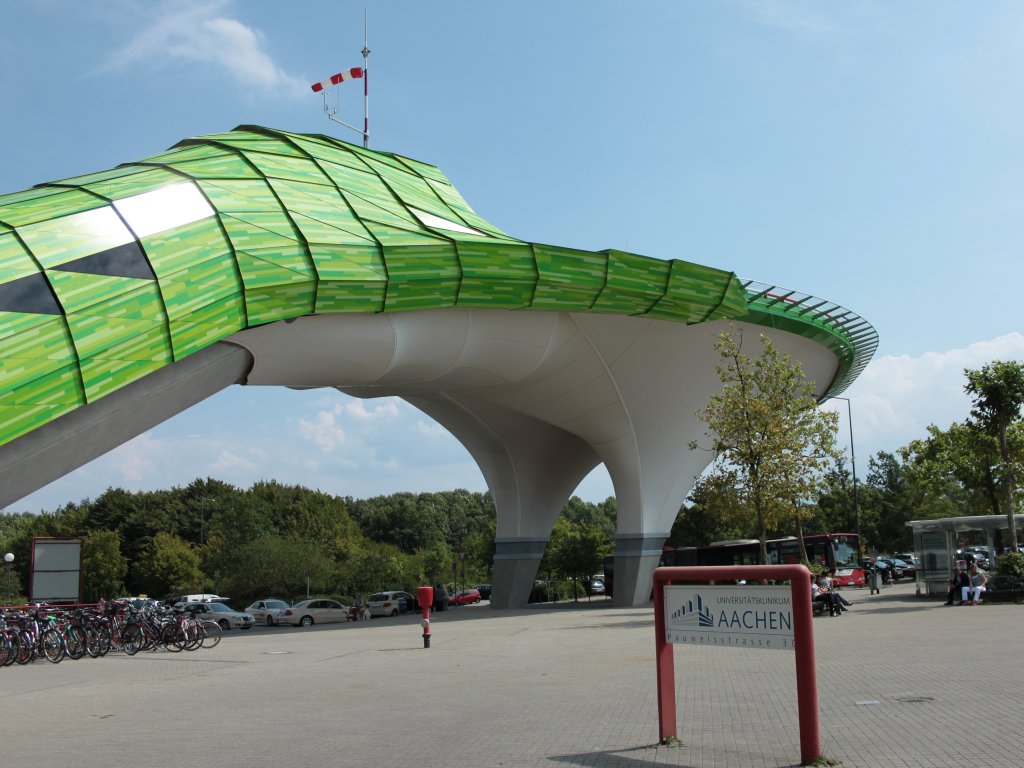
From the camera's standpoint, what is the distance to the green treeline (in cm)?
5416

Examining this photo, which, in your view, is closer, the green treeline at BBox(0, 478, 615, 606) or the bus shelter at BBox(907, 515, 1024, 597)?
the bus shelter at BBox(907, 515, 1024, 597)

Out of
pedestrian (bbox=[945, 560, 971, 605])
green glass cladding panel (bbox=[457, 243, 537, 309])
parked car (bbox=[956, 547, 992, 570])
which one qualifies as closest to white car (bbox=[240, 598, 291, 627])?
green glass cladding panel (bbox=[457, 243, 537, 309])

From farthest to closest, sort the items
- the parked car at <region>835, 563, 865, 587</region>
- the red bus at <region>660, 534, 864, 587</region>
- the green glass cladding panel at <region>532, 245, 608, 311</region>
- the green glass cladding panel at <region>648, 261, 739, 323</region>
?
1. the parked car at <region>835, 563, 865, 587</region>
2. the red bus at <region>660, 534, 864, 587</region>
3. the green glass cladding panel at <region>648, 261, 739, 323</region>
4. the green glass cladding panel at <region>532, 245, 608, 311</region>

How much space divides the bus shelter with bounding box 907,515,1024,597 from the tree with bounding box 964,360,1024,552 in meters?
0.86

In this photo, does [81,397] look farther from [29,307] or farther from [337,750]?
[337,750]

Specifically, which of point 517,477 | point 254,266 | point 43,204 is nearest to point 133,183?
point 43,204

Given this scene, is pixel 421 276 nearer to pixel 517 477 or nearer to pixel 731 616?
pixel 731 616

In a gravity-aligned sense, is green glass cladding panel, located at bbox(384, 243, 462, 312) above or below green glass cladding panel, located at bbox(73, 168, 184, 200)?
below

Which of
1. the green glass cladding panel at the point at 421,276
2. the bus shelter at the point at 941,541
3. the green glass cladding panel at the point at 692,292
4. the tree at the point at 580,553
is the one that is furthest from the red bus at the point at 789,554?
the green glass cladding panel at the point at 421,276

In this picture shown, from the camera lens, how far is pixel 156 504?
8188 centimetres

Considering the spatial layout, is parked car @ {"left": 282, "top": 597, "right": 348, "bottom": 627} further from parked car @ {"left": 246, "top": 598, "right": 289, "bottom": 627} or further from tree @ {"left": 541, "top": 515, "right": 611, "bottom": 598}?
tree @ {"left": 541, "top": 515, "right": 611, "bottom": 598}

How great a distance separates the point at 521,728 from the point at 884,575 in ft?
162

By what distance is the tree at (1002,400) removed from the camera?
27531 mm

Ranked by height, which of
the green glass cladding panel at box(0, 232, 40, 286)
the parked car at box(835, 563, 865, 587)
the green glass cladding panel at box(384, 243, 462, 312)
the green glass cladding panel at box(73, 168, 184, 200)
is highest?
the green glass cladding panel at box(73, 168, 184, 200)
